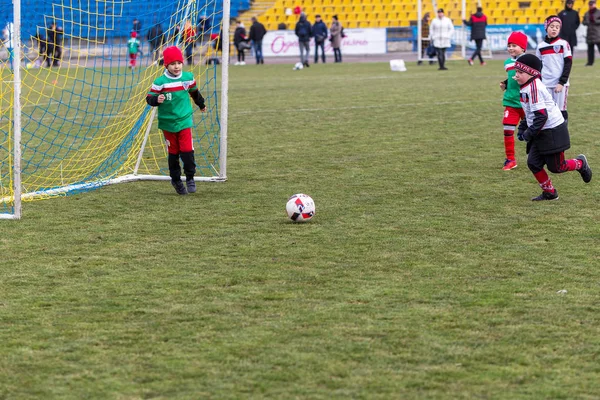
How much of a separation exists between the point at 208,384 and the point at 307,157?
24.0ft

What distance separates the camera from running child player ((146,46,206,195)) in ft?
28.9

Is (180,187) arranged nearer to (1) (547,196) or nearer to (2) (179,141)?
(2) (179,141)

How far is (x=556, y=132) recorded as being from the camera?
822 cm

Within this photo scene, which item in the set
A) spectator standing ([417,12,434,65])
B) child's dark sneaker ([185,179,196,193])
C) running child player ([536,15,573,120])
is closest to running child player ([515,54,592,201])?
running child player ([536,15,573,120])

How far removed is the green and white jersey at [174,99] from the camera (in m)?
8.88

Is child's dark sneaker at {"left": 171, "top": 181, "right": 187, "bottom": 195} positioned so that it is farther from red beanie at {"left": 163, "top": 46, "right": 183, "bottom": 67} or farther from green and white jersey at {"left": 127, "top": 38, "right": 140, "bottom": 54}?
green and white jersey at {"left": 127, "top": 38, "right": 140, "bottom": 54}

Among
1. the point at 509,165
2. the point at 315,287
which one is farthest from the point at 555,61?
the point at 315,287

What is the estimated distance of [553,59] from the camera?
427 inches

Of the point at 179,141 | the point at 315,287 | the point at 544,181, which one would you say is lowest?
the point at 315,287

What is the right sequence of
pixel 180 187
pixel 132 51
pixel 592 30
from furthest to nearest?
pixel 592 30 < pixel 132 51 < pixel 180 187

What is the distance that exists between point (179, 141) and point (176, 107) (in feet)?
1.26

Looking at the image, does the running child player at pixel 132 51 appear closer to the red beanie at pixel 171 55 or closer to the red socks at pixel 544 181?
the red beanie at pixel 171 55

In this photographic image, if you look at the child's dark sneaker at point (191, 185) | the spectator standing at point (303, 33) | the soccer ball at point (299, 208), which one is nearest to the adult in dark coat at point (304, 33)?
the spectator standing at point (303, 33)

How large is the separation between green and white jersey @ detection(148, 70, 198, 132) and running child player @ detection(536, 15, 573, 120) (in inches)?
165
